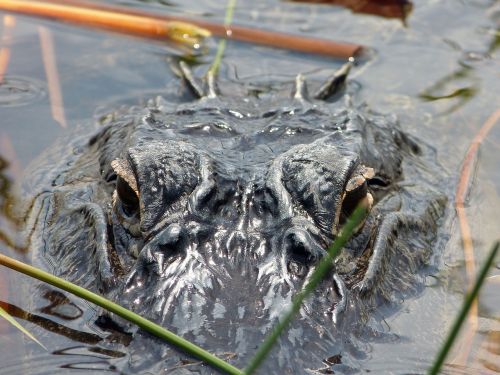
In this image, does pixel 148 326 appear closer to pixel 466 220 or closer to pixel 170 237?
pixel 170 237

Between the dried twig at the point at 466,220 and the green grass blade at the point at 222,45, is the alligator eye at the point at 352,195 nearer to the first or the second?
the dried twig at the point at 466,220

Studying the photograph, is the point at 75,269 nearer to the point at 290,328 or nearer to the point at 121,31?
the point at 290,328

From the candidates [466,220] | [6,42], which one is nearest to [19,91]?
[6,42]

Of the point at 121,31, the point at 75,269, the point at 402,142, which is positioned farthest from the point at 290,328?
the point at 121,31

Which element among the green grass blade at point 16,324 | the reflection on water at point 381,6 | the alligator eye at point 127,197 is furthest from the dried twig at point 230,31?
the green grass blade at point 16,324

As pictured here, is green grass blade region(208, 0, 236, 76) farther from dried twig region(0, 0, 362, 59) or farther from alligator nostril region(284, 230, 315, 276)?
alligator nostril region(284, 230, 315, 276)

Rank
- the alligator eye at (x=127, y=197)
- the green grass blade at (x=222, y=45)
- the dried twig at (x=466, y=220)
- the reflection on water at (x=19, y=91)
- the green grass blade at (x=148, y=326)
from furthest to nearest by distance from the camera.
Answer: the green grass blade at (x=222, y=45)
the reflection on water at (x=19, y=91)
the alligator eye at (x=127, y=197)
the dried twig at (x=466, y=220)
the green grass blade at (x=148, y=326)
